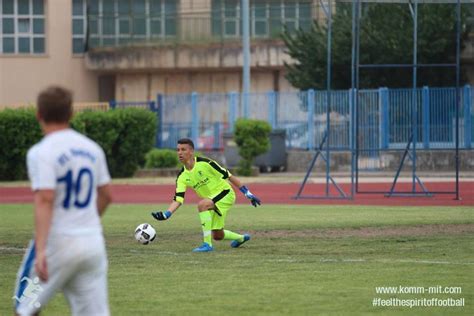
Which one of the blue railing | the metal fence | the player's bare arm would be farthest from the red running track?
the player's bare arm

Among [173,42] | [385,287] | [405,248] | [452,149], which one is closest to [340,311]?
[385,287]

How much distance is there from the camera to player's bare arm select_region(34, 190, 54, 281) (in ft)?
25.0

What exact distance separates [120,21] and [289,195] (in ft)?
85.5

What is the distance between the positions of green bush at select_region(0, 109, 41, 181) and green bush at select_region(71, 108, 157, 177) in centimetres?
158

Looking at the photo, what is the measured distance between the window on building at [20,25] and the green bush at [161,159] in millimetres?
16311

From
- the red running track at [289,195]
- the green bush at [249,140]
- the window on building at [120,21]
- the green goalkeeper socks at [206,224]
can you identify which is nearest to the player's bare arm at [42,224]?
the green goalkeeper socks at [206,224]

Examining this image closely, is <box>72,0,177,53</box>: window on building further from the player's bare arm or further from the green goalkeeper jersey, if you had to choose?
the player's bare arm

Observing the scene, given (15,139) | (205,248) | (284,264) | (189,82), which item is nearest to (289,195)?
(15,139)

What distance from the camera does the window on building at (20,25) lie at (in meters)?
55.6

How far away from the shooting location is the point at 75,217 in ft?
25.6

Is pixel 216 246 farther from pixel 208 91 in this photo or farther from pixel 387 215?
pixel 208 91

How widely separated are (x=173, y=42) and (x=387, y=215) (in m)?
31.1

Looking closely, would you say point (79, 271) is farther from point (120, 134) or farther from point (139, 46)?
point (139, 46)

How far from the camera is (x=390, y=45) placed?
46594mm
